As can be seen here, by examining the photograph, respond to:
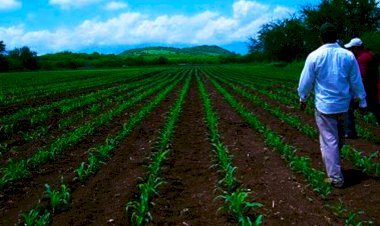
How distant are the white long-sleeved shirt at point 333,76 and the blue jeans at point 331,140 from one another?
11 cm

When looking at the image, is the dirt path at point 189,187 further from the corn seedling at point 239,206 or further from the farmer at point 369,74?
the farmer at point 369,74

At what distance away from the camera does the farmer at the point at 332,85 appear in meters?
6.51

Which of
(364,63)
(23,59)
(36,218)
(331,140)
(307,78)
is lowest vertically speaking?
(23,59)

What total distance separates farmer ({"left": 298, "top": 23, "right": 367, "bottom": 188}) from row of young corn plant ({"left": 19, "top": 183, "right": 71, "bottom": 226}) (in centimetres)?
332

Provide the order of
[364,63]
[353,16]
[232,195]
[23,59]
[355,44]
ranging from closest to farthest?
[232,195] < [355,44] < [364,63] < [353,16] < [23,59]

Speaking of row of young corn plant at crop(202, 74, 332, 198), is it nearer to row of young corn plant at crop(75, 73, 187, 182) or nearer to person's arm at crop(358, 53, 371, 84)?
person's arm at crop(358, 53, 371, 84)

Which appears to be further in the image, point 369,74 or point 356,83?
point 369,74

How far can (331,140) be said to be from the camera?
656 centimetres

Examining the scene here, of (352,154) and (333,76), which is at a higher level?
(333,76)

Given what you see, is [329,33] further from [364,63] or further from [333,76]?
[364,63]

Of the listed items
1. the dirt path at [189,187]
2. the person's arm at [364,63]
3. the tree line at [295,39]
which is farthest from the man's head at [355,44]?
the tree line at [295,39]

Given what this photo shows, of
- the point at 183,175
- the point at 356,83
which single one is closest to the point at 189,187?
the point at 183,175

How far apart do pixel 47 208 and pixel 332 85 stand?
12.7 feet

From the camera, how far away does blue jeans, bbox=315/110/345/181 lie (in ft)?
21.2
